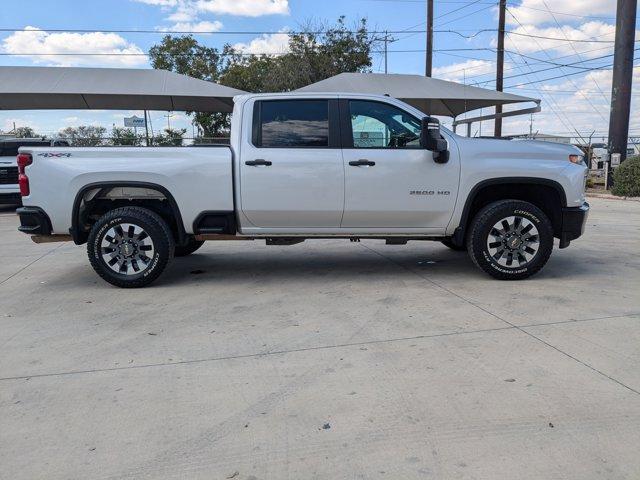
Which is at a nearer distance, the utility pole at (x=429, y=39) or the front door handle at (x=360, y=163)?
the front door handle at (x=360, y=163)

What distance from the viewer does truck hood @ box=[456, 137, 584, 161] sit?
5.97 m

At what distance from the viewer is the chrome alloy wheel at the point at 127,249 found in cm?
592

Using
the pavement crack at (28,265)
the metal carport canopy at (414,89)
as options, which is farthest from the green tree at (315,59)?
the pavement crack at (28,265)

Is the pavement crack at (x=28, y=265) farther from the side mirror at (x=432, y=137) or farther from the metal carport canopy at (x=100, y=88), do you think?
the metal carport canopy at (x=100, y=88)

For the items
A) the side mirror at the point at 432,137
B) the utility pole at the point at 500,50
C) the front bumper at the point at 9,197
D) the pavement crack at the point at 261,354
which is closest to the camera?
the pavement crack at the point at 261,354

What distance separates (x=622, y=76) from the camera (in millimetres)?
18812

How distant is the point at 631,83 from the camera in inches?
744

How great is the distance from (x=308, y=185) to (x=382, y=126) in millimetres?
1041

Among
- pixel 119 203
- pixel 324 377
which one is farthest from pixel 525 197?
pixel 119 203

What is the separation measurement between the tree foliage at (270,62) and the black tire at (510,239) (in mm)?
24776


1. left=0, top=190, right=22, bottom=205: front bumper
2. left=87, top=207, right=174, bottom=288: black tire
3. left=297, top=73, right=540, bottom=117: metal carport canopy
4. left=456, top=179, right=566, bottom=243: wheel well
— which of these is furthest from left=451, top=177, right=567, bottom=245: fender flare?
left=297, top=73, right=540, bottom=117: metal carport canopy

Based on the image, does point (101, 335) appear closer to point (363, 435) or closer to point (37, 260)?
point (363, 435)

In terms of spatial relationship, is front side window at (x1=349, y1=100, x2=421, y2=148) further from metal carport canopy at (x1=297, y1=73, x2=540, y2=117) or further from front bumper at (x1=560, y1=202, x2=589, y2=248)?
metal carport canopy at (x1=297, y1=73, x2=540, y2=117)

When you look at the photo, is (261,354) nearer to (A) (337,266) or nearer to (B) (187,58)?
(A) (337,266)
